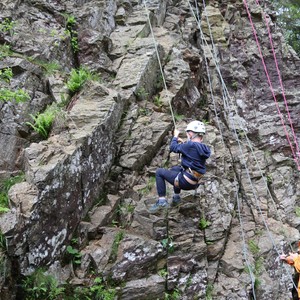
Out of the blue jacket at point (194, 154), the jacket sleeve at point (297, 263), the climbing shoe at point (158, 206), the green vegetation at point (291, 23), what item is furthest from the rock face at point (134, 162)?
the green vegetation at point (291, 23)

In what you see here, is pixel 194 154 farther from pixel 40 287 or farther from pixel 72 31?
pixel 72 31

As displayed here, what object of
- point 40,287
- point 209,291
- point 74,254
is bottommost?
point 209,291

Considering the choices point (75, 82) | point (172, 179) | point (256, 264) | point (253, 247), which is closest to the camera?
point (172, 179)

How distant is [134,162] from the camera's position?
858 cm

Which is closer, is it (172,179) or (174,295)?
(174,295)

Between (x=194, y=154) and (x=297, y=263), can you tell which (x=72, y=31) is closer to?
(x=194, y=154)

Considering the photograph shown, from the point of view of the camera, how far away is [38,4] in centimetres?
1145

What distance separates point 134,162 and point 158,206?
A: 1.43m

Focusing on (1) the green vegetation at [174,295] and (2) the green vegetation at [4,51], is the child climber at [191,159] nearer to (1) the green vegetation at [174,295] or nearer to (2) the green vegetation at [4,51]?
(1) the green vegetation at [174,295]

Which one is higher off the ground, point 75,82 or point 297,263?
point 75,82

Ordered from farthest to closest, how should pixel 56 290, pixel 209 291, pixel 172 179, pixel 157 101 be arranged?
pixel 157 101 → pixel 209 291 → pixel 172 179 → pixel 56 290

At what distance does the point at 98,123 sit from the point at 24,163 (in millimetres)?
1793

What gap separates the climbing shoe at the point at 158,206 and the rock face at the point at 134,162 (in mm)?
133

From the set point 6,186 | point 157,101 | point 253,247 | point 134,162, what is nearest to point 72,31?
point 157,101
